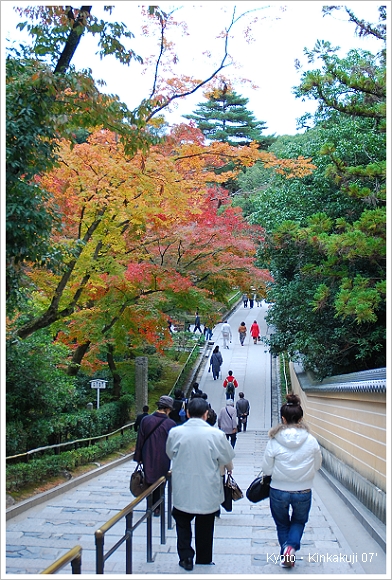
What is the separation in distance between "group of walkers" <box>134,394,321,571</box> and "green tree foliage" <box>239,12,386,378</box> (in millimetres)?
5170

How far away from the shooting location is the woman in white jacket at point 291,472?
17.3ft

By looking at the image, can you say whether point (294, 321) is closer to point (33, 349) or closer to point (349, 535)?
point (33, 349)

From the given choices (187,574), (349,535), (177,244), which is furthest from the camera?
(177,244)

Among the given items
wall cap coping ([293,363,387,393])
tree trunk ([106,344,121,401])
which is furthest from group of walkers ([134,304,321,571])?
tree trunk ([106,344,121,401])

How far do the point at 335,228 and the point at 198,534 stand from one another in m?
10.6

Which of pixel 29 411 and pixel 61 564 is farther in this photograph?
pixel 29 411

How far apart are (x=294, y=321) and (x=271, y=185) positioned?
4318mm

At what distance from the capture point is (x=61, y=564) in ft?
11.0

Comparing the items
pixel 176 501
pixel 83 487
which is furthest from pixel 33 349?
pixel 176 501

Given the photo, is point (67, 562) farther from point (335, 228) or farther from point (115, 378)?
point (115, 378)

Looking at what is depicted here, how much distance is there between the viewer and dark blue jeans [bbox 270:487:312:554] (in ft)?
17.4

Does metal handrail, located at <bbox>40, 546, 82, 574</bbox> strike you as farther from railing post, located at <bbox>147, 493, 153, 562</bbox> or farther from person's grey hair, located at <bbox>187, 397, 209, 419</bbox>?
railing post, located at <bbox>147, 493, 153, 562</bbox>

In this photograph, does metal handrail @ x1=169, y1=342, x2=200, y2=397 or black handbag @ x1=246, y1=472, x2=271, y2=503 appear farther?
metal handrail @ x1=169, y1=342, x2=200, y2=397

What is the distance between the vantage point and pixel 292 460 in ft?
17.3
